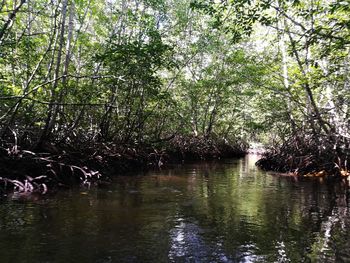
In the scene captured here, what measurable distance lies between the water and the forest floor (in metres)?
0.77

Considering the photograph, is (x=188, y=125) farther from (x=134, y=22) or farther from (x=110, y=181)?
(x=110, y=181)

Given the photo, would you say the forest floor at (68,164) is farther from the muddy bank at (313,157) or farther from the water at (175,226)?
the muddy bank at (313,157)

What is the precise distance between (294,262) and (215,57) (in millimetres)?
15583

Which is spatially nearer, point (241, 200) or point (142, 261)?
point (142, 261)

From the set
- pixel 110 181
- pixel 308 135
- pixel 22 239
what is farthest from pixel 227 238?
pixel 308 135

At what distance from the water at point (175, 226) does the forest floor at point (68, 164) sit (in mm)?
765

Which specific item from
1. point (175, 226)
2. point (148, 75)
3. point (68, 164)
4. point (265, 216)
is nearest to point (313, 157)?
point (148, 75)

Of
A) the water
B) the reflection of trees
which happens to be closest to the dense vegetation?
the water

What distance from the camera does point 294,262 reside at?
11.1 ft

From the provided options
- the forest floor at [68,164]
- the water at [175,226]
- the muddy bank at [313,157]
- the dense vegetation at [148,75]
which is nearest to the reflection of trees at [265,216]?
the water at [175,226]

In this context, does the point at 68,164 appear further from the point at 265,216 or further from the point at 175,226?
the point at 265,216

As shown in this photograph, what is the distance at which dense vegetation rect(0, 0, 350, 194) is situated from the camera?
22.9ft

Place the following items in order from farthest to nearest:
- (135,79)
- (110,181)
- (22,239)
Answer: (135,79) < (110,181) < (22,239)

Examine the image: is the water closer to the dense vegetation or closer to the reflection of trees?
the reflection of trees
